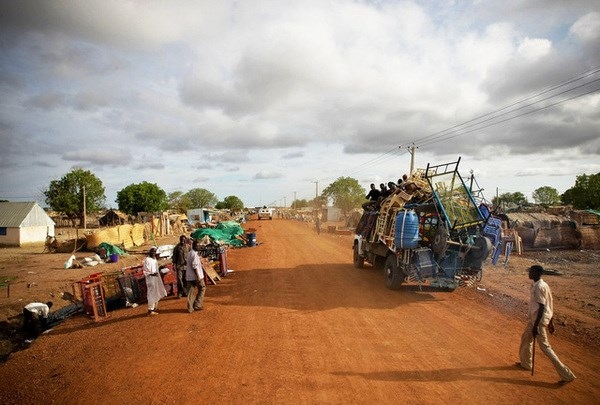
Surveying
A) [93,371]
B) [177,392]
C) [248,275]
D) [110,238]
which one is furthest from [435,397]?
[110,238]

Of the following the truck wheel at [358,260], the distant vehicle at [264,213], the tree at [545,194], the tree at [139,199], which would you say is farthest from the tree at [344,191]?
the tree at [545,194]

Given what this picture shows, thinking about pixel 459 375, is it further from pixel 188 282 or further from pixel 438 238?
pixel 188 282

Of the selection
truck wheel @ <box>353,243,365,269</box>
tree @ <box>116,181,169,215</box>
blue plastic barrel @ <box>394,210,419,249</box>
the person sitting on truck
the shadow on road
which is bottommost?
the shadow on road

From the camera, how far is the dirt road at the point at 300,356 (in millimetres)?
4898

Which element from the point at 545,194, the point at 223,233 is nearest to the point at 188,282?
the point at 223,233

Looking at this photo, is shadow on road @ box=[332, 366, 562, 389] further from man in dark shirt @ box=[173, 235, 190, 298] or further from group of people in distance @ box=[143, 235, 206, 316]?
man in dark shirt @ box=[173, 235, 190, 298]

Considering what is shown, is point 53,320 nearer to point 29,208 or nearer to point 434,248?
point 434,248

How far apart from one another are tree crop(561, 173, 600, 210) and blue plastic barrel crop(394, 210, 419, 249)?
61198mm

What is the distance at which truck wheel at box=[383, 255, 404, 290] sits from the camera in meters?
10.1

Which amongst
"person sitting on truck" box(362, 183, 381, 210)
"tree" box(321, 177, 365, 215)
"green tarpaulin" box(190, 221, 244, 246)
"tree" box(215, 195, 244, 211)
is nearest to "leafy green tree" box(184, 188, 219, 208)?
"tree" box(215, 195, 244, 211)

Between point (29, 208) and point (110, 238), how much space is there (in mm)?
19387

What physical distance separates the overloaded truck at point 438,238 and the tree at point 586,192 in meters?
60.1

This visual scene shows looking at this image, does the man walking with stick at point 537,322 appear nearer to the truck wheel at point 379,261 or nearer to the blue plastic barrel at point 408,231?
the blue plastic barrel at point 408,231

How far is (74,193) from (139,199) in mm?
10225
